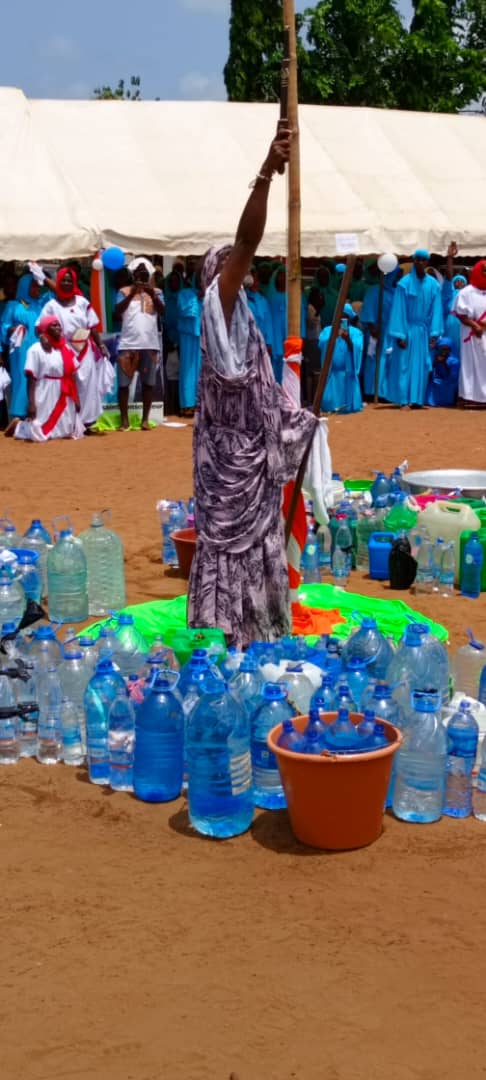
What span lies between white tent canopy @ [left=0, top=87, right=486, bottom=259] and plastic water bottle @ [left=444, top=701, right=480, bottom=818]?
36.3 ft

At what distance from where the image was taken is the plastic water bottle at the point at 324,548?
8.09 metres

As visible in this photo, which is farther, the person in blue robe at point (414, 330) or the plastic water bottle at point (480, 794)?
the person in blue robe at point (414, 330)

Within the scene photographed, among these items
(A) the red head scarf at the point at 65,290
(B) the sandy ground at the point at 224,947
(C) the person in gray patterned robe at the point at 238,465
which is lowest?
(B) the sandy ground at the point at 224,947

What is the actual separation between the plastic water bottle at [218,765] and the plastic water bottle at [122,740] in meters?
0.44

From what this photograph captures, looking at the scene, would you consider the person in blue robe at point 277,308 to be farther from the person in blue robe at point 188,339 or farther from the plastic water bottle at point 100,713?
the plastic water bottle at point 100,713

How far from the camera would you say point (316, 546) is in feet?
25.8

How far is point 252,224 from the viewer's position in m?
5.16

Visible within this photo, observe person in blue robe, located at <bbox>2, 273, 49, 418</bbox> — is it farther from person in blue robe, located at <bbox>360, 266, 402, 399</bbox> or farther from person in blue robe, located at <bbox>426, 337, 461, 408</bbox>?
person in blue robe, located at <bbox>426, 337, 461, 408</bbox>

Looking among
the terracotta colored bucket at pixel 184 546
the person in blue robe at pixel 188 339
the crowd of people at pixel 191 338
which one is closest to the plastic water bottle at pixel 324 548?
the terracotta colored bucket at pixel 184 546

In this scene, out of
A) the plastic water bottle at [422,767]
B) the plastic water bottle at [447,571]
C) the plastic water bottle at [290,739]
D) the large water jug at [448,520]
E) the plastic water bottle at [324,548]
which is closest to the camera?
the plastic water bottle at [290,739]

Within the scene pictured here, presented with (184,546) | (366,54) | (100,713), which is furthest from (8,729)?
(366,54)

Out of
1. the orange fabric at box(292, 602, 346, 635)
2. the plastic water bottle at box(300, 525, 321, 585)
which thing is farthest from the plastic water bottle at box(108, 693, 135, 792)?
the plastic water bottle at box(300, 525, 321, 585)

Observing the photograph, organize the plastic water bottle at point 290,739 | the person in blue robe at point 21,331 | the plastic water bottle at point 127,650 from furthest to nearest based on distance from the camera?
the person in blue robe at point 21,331
the plastic water bottle at point 127,650
the plastic water bottle at point 290,739

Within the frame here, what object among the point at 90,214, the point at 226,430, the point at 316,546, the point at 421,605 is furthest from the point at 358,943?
the point at 90,214
